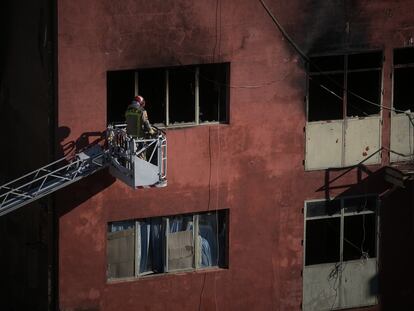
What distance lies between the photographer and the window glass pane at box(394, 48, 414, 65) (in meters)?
27.9

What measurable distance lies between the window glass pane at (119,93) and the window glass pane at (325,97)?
3.84 m

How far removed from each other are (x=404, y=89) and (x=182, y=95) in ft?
16.2

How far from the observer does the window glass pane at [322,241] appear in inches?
1108

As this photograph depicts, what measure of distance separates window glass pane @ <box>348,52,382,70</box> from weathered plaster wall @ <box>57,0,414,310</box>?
1.00 ft

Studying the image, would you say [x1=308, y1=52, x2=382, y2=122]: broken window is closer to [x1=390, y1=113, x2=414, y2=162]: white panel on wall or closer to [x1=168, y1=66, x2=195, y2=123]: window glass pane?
[x1=390, y1=113, x2=414, y2=162]: white panel on wall

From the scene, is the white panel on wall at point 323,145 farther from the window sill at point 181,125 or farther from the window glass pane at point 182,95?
the window glass pane at point 182,95

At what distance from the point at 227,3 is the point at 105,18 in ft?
8.24

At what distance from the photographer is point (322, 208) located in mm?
27969

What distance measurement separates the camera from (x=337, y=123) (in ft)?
90.9

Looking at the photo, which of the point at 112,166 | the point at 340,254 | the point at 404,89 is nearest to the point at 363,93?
the point at 404,89

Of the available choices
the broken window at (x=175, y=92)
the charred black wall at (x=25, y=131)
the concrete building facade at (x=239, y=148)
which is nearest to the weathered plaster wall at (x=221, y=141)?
the concrete building facade at (x=239, y=148)

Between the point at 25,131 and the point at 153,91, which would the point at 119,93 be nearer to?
the point at 153,91

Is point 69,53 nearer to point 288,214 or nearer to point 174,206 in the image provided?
point 174,206

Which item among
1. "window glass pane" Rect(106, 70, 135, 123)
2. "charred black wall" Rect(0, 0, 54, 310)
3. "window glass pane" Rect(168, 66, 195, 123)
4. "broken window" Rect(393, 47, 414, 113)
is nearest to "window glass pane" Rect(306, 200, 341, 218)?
"broken window" Rect(393, 47, 414, 113)
